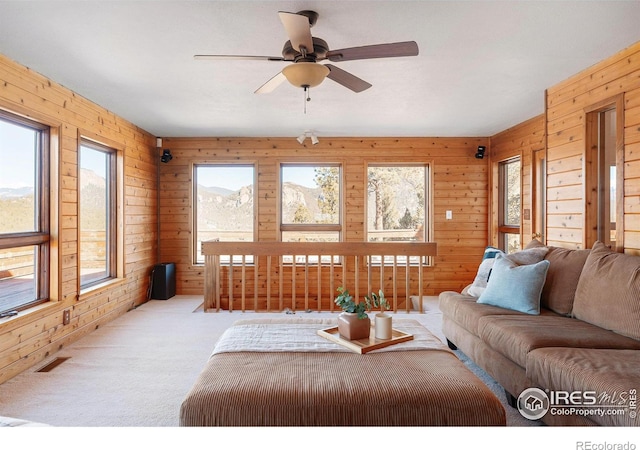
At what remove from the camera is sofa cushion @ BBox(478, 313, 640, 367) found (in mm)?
1968

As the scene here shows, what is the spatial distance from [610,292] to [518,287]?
1.80 feet

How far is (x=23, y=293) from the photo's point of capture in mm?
2928

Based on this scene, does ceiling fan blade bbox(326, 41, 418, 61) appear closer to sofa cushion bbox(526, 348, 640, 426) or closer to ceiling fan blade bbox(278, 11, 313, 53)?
ceiling fan blade bbox(278, 11, 313, 53)

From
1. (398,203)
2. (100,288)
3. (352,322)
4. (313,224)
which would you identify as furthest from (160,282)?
(352,322)

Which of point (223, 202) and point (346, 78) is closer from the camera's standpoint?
point (346, 78)

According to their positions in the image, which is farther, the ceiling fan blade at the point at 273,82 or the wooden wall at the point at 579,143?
the wooden wall at the point at 579,143

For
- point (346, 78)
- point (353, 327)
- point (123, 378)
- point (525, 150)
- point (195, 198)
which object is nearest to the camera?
point (353, 327)

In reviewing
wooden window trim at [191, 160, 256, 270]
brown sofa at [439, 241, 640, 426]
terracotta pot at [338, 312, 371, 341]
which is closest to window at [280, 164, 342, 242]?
wooden window trim at [191, 160, 256, 270]

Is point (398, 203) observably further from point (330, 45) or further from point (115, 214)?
point (115, 214)

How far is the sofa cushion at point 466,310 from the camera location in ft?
8.45

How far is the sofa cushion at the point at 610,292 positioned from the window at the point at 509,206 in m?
2.38

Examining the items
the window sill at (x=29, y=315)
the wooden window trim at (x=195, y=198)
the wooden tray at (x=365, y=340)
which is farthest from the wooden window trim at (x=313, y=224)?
the wooden tray at (x=365, y=340)

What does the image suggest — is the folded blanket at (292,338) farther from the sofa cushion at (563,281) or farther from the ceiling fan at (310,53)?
the ceiling fan at (310,53)

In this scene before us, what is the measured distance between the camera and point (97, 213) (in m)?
4.05
